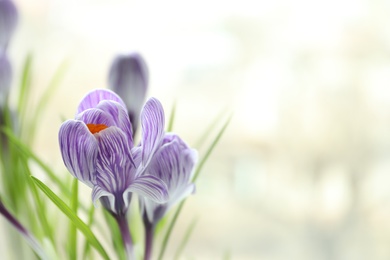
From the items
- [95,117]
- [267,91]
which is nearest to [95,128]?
[95,117]

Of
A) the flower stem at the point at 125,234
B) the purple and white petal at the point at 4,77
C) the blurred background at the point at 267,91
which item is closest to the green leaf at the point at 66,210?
the flower stem at the point at 125,234

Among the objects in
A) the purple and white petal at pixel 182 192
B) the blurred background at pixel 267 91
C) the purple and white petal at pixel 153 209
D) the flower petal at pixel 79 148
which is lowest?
the blurred background at pixel 267 91

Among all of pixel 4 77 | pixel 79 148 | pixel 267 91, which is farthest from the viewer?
pixel 267 91

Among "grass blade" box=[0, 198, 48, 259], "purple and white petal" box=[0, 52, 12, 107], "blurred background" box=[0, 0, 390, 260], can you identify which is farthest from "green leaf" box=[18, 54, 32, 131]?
"blurred background" box=[0, 0, 390, 260]

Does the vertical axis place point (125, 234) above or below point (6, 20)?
below

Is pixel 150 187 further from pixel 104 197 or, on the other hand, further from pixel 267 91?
pixel 267 91

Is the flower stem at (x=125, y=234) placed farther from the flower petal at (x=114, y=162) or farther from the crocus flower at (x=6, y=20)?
the crocus flower at (x=6, y=20)
